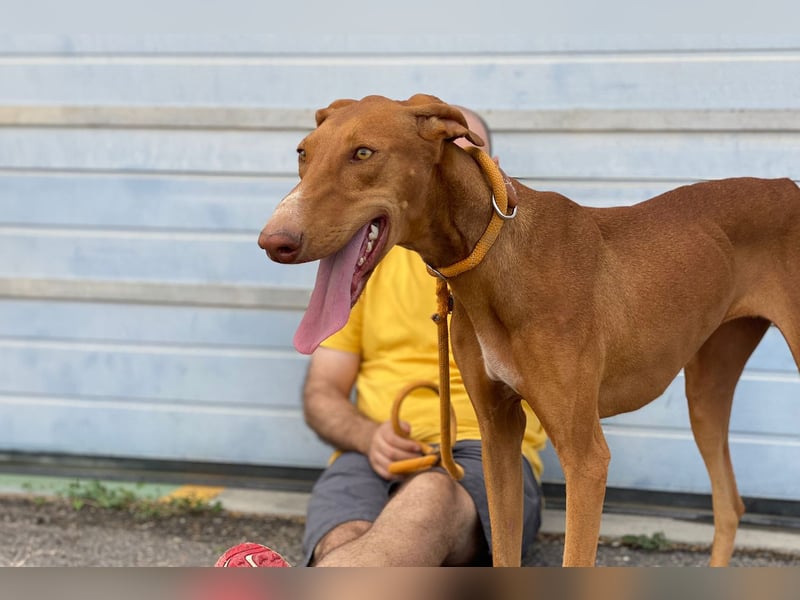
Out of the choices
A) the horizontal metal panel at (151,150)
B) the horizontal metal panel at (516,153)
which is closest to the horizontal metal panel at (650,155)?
the horizontal metal panel at (516,153)

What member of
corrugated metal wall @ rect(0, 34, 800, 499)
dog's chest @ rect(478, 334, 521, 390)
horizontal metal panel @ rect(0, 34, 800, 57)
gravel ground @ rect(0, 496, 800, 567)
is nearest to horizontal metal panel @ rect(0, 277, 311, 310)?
corrugated metal wall @ rect(0, 34, 800, 499)

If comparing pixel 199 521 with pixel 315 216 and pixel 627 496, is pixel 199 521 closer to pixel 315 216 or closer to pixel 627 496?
pixel 627 496

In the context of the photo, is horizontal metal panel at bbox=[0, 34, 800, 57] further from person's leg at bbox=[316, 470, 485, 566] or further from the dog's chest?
the dog's chest

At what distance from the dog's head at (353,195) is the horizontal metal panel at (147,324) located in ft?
8.17

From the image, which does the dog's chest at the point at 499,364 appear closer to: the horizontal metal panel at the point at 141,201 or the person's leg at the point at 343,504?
the person's leg at the point at 343,504

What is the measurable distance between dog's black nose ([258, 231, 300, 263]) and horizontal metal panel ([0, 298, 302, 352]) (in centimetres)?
264

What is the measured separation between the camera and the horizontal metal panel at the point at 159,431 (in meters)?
4.46

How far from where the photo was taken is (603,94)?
13.0ft

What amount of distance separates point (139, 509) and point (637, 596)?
3565mm

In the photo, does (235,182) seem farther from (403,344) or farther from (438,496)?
(438,496)

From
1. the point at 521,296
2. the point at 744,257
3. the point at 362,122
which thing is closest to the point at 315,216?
the point at 362,122

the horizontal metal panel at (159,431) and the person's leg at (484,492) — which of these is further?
the horizontal metal panel at (159,431)

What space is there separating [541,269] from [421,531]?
3.94ft

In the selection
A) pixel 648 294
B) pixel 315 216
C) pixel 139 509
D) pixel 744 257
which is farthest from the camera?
pixel 139 509
